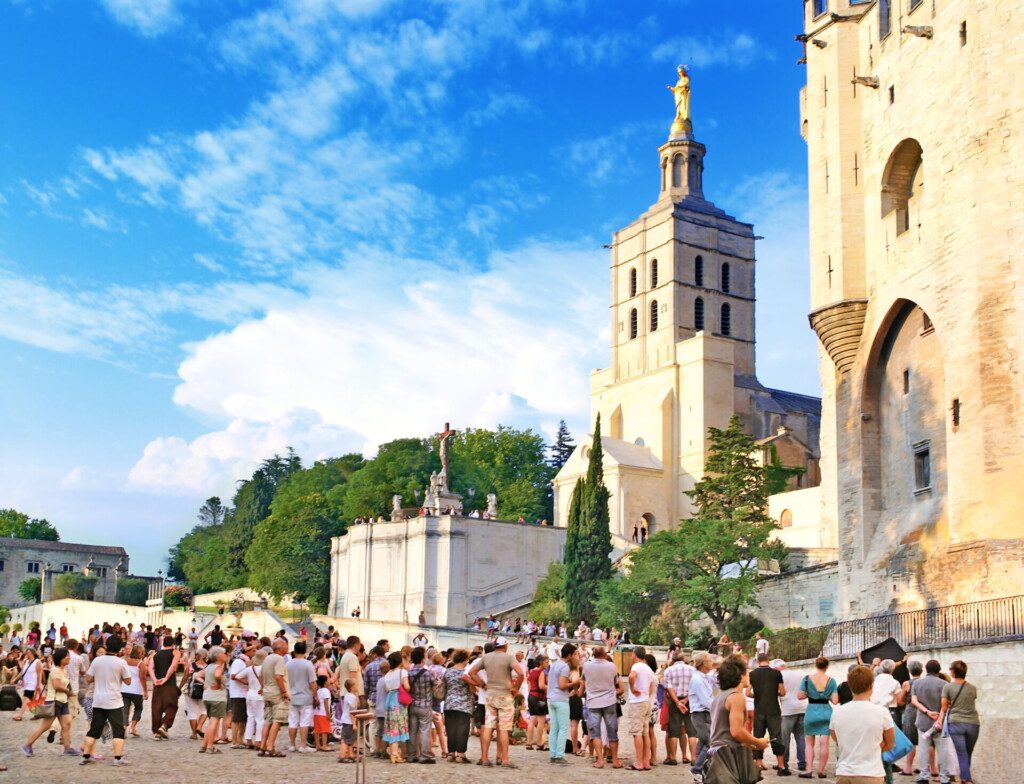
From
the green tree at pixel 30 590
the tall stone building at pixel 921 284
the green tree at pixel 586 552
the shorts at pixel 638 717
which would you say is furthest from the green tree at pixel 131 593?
the shorts at pixel 638 717

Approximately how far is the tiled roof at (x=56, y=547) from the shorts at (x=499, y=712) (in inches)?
3677

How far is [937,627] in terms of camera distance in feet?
85.6

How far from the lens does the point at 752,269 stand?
8469 centimetres

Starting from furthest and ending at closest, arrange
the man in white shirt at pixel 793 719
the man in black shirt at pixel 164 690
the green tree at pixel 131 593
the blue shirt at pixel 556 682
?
A: the green tree at pixel 131 593 < the man in black shirt at pixel 164 690 < the blue shirt at pixel 556 682 < the man in white shirt at pixel 793 719

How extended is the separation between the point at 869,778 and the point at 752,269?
77.1m

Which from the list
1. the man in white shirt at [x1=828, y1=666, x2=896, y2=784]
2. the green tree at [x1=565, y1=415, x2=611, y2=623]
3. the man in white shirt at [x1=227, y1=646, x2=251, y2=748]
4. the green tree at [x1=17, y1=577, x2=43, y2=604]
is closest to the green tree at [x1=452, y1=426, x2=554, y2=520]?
the green tree at [x1=565, y1=415, x2=611, y2=623]

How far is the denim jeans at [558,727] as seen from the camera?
17.5 metres

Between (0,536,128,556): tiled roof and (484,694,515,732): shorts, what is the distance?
9341 centimetres

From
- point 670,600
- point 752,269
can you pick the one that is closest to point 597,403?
point 752,269

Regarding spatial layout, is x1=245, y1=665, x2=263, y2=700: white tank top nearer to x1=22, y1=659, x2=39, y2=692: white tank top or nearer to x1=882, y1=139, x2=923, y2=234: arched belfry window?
x1=22, y1=659, x2=39, y2=692: white tank top

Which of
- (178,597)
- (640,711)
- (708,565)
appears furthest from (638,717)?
(178,597)

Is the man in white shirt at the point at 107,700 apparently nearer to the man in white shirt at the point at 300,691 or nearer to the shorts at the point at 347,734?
the man in white shirt at the point at 300,691

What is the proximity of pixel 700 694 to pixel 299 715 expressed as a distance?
561 cm

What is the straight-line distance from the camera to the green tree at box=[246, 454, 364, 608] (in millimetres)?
73062
